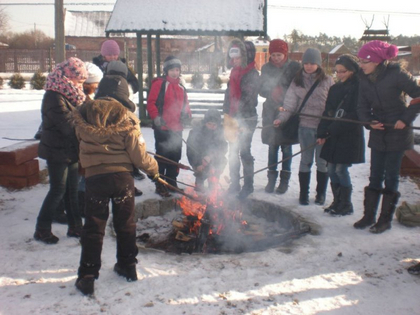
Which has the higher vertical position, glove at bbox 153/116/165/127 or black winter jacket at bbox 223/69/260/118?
black winter jacket at bbox 223/69/260/118

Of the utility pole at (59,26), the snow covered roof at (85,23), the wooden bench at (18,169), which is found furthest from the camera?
the snow covered roof at (85,23)

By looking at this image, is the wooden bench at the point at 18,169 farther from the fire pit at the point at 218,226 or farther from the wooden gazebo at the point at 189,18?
the wooden gazebo at the point at 189,18

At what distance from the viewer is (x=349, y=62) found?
464cm

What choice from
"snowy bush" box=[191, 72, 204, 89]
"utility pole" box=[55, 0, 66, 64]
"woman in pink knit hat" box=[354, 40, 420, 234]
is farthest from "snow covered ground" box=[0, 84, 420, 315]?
"snowy bush" box=[191, 72, 204, 89]

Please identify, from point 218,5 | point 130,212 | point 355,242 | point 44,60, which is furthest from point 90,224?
point 44,60

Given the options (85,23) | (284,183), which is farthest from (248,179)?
(85,23)

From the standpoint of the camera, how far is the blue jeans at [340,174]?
492cm

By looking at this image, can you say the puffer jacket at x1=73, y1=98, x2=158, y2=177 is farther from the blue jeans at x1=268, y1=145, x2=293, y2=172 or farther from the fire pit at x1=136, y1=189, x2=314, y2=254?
the blue jeans at x1=268, y1=145, x2=293, y2=172

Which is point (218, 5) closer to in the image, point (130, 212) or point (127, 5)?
point (127, 5)

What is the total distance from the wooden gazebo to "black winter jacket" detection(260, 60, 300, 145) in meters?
5.27

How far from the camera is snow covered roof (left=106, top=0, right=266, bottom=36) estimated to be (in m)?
10.6

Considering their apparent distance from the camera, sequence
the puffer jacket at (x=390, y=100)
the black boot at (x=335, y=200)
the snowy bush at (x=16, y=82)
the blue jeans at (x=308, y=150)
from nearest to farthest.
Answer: the puffer jacket at (x=390, y=100)
the black boot at (x=335, y=200)
the blue jeans at (x=308, y=150)
the snowy bush at (x=16, y=82)

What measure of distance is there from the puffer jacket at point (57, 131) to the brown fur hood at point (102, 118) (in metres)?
0.77

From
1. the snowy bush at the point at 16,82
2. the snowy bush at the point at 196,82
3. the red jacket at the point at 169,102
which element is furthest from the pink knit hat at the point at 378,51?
the snowy bush at the point at 16,82
